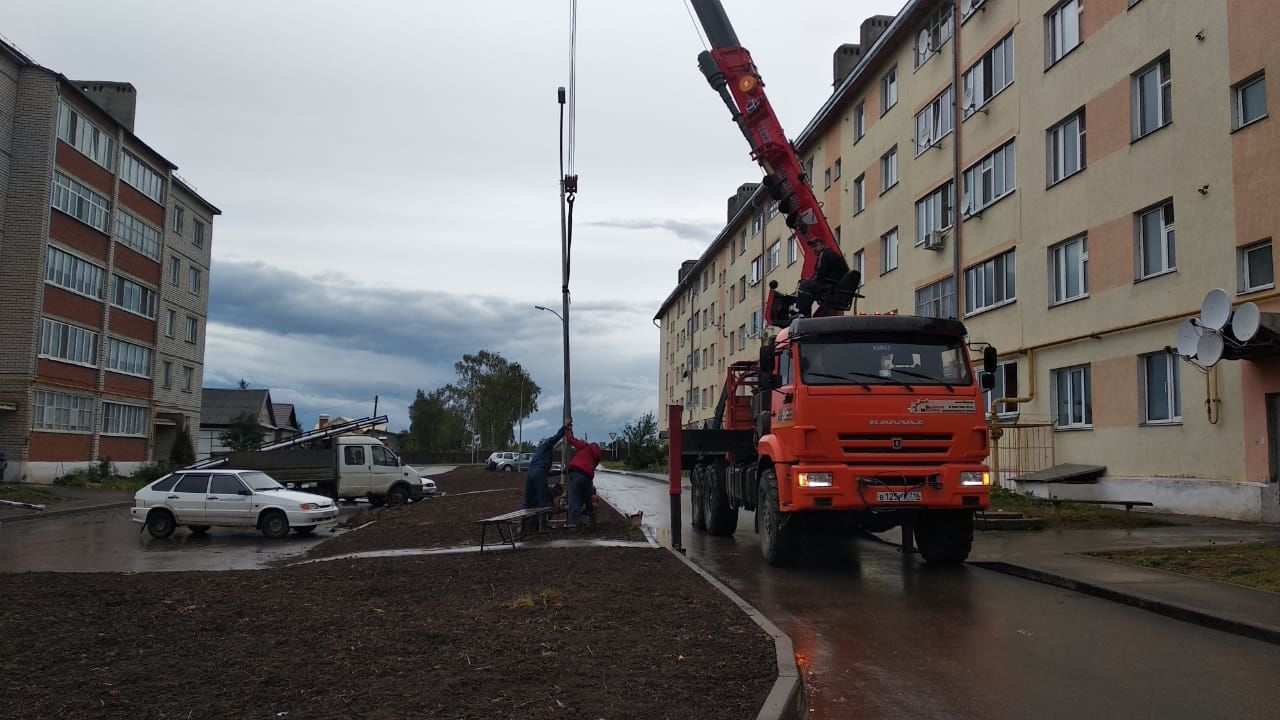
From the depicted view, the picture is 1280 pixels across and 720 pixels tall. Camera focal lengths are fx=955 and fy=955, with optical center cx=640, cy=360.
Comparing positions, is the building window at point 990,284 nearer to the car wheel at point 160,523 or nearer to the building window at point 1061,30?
the building window at point 1061,30

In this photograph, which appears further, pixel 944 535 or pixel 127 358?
pixel 127 358

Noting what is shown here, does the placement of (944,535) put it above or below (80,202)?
below

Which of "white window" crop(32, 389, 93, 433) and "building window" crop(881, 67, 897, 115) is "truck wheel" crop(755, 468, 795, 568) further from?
"white window" crop(32, 389, 93, 433)

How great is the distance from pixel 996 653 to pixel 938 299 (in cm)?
2246

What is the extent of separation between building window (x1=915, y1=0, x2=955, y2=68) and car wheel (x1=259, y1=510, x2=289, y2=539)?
21911 mm

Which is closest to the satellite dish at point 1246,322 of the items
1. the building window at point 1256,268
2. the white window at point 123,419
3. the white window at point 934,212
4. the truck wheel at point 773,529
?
the building window at point 1256,268

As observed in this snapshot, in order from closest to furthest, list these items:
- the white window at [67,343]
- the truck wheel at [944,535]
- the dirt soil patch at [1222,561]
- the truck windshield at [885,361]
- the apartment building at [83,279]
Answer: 1. the dirt soil patch at [1222,561]
2. the truck windshield at [885,361]
3. the truck wheel at [944,535]
4. the apartment building at [83,279]
5. the white window at [67,343]

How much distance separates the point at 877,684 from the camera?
6.12 m

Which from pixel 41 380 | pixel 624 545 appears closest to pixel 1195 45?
pixel 624 545

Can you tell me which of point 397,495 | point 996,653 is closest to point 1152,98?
point 996,653

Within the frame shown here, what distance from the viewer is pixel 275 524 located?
18406 mm

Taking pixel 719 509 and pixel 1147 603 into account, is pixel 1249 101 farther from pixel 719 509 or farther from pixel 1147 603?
pixel 1147 603

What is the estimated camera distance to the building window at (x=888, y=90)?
31922 mm

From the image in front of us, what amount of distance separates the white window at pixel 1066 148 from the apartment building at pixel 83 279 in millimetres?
32421
